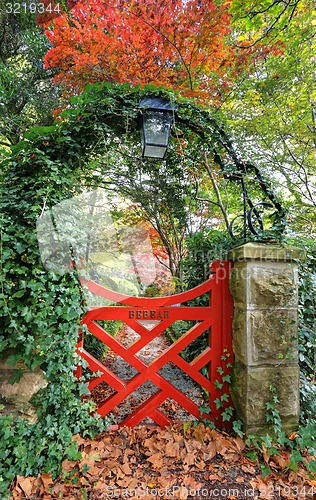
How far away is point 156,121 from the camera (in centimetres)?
183

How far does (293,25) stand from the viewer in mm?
3221

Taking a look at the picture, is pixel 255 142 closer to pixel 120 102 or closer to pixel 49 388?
pixel 120 102

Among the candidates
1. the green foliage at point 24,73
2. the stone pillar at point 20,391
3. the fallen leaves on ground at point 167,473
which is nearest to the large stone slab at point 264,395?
the fallen leaves on ground at point 167,473

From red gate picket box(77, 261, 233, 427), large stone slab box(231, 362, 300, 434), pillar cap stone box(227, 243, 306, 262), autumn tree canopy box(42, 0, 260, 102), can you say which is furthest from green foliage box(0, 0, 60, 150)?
large stone slab box(231, 362, 300, 434)

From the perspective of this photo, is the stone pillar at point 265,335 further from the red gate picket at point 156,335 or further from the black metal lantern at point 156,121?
the black metal lantern at point 156,121

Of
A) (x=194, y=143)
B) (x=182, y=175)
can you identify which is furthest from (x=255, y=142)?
(x=194, y=143)

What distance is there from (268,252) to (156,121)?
1.28m

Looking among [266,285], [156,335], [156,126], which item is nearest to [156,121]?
[156,126]

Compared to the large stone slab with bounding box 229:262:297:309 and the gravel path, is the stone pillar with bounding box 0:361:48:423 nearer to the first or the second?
the gravel path

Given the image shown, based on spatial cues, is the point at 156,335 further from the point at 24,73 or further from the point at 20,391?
the point at 24,73

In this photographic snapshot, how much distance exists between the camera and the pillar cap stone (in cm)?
158

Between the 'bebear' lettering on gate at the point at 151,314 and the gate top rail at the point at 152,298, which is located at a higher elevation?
the gate top rail at the point at 152,298

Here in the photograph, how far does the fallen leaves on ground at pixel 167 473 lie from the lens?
1.25m

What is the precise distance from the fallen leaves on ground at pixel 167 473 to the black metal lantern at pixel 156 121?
209cm
